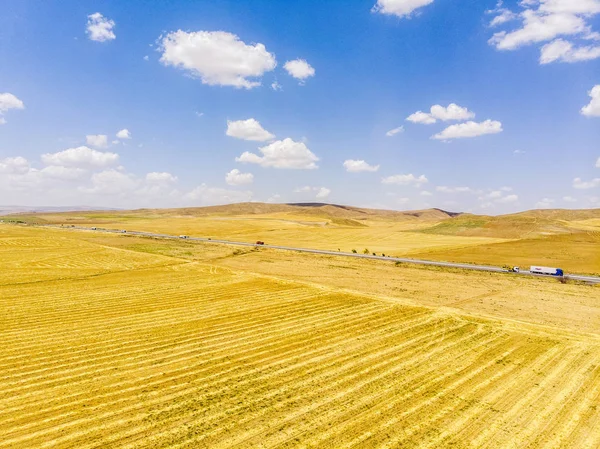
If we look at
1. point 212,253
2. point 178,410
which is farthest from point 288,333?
point 212,253

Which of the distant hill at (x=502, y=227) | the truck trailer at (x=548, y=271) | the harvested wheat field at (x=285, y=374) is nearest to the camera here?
the harvested wheat field at (x=285, y=374)

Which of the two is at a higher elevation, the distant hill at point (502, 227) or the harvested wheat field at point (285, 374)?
the distant hill at point (502, 227)

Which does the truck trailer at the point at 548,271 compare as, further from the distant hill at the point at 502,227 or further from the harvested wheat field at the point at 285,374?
the distant hill at the point at 502,227

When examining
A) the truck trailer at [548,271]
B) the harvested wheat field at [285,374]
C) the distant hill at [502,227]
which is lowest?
the harvested wheat field at [285,374]

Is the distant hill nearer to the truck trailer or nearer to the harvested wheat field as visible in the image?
the truck trailer

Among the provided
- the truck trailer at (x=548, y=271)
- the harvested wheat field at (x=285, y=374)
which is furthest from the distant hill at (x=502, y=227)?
the harvested wheat field at (x=285, y=374)

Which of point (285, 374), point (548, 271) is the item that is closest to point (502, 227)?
point (548, 271)

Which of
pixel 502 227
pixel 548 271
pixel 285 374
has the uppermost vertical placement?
pixel 502 227

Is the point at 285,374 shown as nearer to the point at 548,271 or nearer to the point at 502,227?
the point at 548,271
